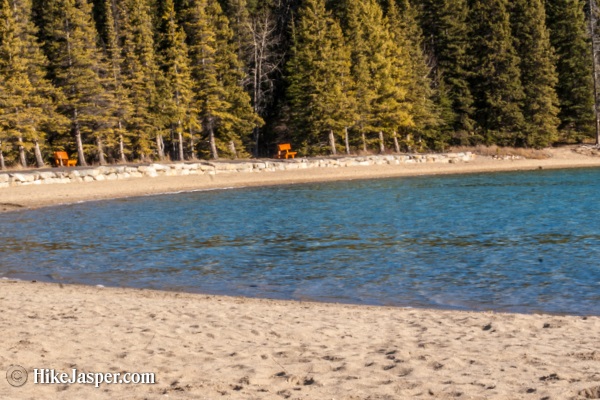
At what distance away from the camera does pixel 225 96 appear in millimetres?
55125

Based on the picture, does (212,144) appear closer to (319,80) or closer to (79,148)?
(319,80)

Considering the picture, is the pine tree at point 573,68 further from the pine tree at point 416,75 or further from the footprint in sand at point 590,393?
the footprint in sand at point 590,393

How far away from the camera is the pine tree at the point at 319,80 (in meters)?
55.3

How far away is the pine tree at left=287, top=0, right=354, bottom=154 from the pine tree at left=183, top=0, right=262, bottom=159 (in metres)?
3.99

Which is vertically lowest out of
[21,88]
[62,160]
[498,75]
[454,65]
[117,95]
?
[62,160]

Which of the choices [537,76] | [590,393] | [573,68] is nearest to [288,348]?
[590,393]

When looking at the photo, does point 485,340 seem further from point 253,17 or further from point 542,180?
point 253,17

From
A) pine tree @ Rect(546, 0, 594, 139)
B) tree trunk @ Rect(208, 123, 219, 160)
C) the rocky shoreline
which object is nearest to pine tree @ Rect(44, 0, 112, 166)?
the rocky shoreline

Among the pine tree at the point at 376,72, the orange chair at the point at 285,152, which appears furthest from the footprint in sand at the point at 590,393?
the pine tree at the point at 376,72

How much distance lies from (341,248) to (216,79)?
42.2 metres

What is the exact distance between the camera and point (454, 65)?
65000 millimetres

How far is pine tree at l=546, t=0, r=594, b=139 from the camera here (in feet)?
212

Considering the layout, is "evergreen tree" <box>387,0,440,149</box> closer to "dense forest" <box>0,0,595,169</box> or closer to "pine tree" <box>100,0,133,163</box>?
"dense forest" <box>0,0,595,169</box>

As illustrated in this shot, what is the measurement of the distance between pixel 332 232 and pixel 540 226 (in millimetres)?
5932
